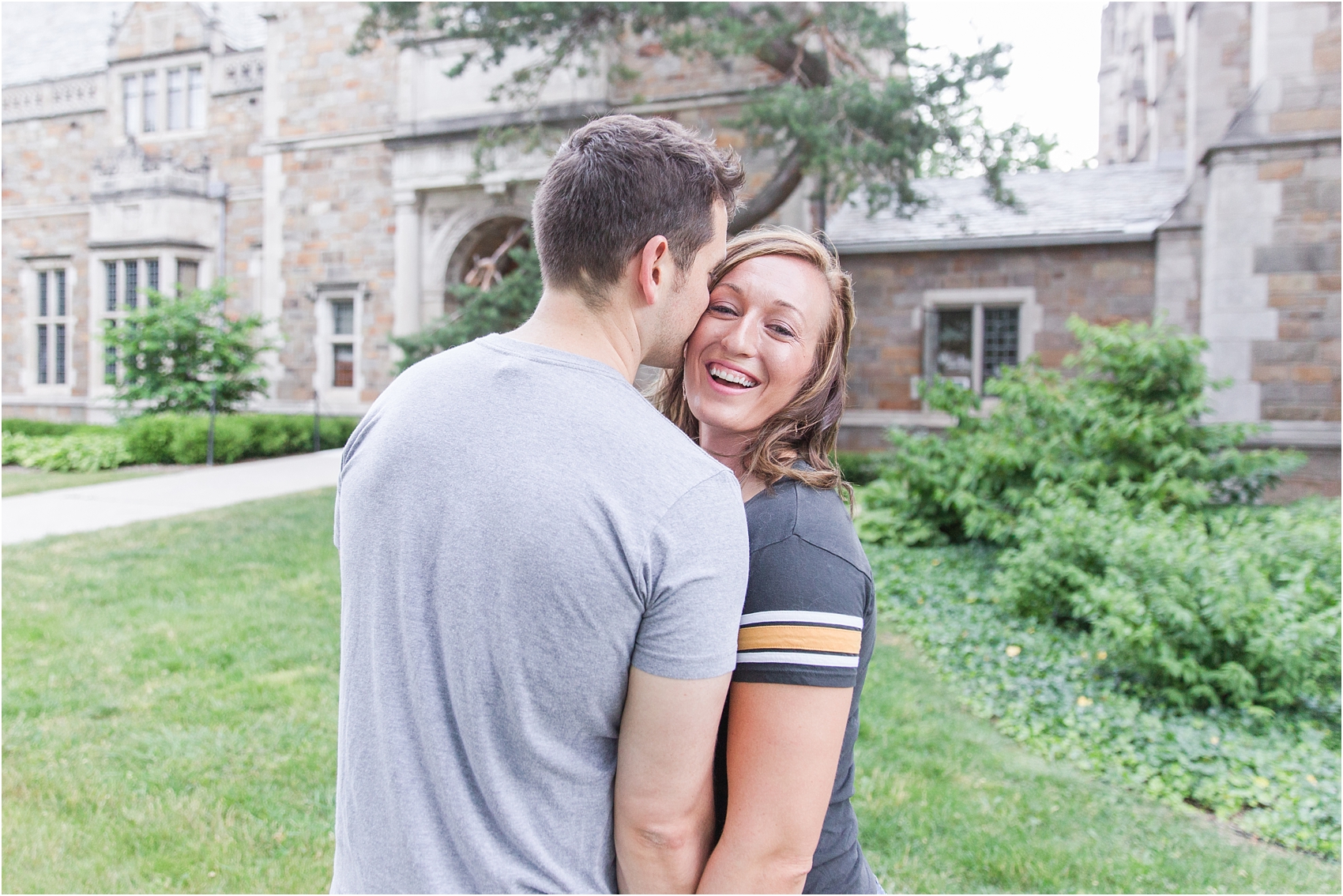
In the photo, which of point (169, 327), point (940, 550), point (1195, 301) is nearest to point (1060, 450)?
point (940, 550)

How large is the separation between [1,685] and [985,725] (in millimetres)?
4982

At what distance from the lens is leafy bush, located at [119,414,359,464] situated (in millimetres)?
12945

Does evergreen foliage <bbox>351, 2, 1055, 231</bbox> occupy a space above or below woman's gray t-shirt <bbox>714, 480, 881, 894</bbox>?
above

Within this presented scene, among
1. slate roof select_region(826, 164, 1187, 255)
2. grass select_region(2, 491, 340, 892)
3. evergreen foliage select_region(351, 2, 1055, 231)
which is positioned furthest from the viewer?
slate roof select_region(826, 164, 1187, 255)

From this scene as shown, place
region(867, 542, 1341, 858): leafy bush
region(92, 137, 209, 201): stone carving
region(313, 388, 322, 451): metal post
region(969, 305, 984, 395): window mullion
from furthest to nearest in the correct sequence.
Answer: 1. region(92, 137, 209, 201): stone carving
2. region(313, 388, 322, 451): metal post
3. region(969, 305, 984, 395): window mullion
4. region(867, 542, 1341, 858): leafy bush

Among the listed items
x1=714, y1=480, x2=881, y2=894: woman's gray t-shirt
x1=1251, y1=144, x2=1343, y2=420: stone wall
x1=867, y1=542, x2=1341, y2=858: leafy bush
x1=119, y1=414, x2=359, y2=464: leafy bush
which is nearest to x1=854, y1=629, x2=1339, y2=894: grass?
x1=867, y1=542, x2=1341, y2=858: leafy bush

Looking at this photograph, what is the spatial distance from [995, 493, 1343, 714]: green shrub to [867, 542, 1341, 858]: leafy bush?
15 cm

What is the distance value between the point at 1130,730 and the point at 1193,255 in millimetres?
8889

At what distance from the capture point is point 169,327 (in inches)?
586

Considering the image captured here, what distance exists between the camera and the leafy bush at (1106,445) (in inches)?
280

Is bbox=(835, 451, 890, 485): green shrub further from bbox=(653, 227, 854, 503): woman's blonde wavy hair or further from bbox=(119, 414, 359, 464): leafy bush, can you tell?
bbox=(653, 227, 854, 503): woman's blonde wavy hair

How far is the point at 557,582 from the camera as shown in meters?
1.07

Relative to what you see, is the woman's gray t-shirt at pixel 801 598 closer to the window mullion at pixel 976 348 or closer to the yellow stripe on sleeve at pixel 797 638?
the yellow stripe on sleeve at pixel 797 638

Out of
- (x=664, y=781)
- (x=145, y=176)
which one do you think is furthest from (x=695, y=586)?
(x=145, y=176)
